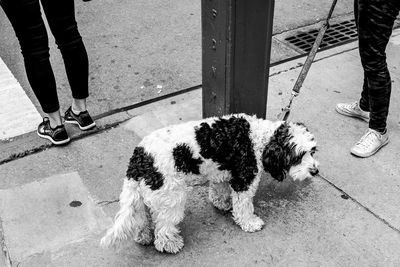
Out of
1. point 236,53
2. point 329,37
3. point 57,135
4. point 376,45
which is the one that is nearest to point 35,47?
point 57,135

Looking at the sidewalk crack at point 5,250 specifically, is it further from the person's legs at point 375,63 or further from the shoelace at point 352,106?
the shoelace at point 352,106

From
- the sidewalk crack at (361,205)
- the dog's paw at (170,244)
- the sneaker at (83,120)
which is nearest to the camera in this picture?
the dog's paw at (170,244)

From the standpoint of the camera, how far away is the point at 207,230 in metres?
3.06

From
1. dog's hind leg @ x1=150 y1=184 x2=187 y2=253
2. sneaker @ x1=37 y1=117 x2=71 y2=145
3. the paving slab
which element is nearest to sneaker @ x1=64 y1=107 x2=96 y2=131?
sneaker @ x1=37 y1=117 x2=71 y2=145

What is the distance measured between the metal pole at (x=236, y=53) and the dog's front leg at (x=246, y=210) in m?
0.58

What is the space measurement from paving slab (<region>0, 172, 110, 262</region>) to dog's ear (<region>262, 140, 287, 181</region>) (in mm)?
1051

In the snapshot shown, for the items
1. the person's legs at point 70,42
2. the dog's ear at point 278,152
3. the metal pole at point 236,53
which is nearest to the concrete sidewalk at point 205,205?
the person's legs at point 70,42

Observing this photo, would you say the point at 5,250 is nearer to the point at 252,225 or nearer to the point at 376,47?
the point at 252,225

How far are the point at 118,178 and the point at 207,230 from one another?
0.77 m

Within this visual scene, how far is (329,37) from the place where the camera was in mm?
5227

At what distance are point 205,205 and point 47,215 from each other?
985mm

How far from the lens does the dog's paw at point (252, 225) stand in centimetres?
300

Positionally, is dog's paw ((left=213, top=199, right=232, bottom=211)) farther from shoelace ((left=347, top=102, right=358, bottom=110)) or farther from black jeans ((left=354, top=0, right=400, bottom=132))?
shoelace ((left=347, top=102, right=358, bottom=110))

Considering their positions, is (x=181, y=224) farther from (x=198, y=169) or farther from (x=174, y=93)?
(x=174, y=93)
